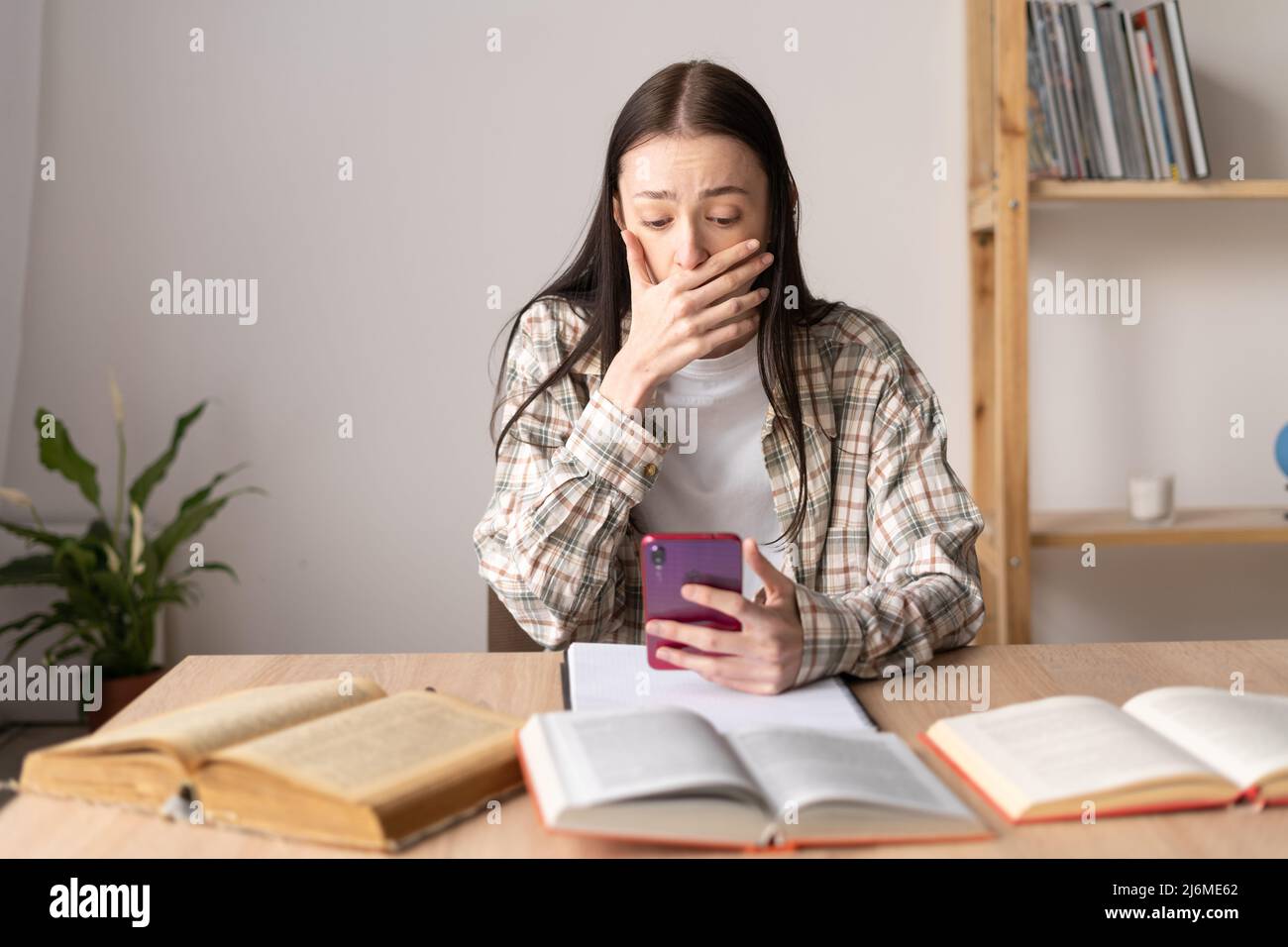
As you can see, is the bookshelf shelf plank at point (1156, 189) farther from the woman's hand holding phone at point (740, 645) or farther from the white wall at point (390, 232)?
the woman's hand holding phone at point (740, 645)

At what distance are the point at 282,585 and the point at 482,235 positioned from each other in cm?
80

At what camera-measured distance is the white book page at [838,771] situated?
78cm

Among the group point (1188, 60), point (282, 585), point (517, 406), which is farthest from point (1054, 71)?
point (282, 585)

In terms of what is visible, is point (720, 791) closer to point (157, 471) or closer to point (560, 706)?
point (560, 706)

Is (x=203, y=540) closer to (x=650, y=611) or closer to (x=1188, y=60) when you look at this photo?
(x=650, y=611)

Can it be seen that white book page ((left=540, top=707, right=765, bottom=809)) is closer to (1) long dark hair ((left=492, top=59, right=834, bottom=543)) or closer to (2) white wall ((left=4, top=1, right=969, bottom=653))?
(1) long dark hair ((left=492, top=59, right=834, bottom=543))

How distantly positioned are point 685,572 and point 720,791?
31 cm

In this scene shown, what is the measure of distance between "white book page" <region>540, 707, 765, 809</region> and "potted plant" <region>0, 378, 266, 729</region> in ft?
5.54

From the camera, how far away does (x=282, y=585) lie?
2.52m

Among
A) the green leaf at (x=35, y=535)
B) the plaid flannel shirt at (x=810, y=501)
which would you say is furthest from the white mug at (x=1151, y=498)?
the green leaf at (x=35, y=535)

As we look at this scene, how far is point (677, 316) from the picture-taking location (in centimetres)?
138

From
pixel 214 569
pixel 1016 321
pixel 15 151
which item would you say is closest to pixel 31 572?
pixel 214 569

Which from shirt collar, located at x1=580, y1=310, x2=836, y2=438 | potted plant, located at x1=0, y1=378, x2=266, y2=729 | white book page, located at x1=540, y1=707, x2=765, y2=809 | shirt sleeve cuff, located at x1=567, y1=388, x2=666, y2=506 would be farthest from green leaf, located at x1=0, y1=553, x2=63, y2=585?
white book page, located at x1=540, y1=707, x2=765, y2=809
